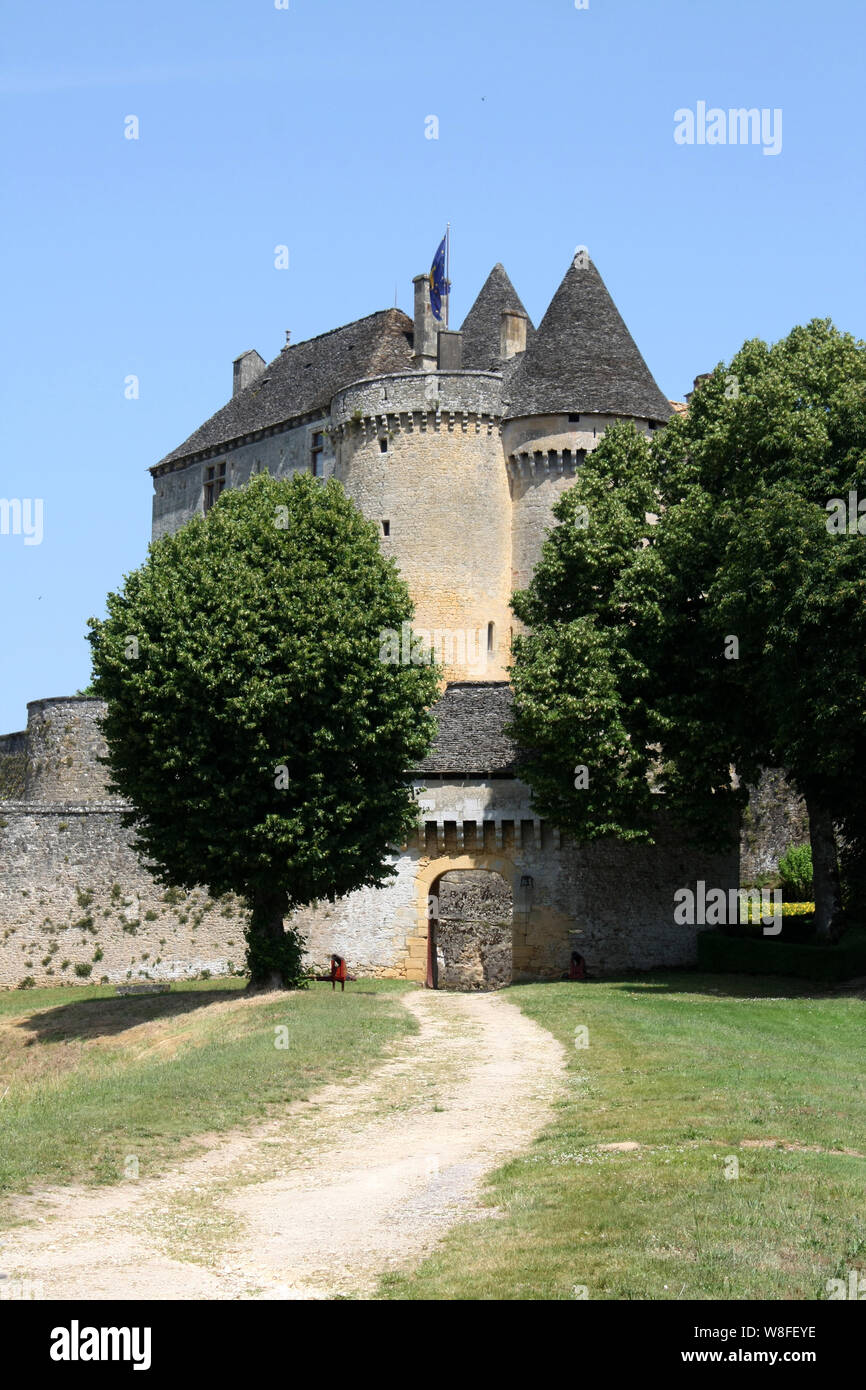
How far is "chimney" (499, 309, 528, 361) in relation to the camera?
60.7 metres

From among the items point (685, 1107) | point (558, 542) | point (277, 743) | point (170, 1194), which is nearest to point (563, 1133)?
point (685, 1107)

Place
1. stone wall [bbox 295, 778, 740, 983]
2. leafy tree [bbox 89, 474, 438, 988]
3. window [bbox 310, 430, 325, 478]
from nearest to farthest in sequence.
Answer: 1. leafy tree [bbox 89, 474, 438, 988]
2. stone wall [bbox 295, 778, 740, 983]
3. window [bbox 310, 430, 325, 478]

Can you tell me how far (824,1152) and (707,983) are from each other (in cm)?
2215

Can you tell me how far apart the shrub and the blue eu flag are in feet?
87.1

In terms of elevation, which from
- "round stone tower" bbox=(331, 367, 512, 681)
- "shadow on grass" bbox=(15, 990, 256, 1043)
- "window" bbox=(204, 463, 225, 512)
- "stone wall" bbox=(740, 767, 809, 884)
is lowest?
"shadow on grass" bbox=(15, 990, 256, 1043)

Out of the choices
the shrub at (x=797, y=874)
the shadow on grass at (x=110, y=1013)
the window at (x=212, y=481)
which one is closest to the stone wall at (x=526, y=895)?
the shrub at (x=797, y=874)

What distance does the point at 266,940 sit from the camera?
3484cm

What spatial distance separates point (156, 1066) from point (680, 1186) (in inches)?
563

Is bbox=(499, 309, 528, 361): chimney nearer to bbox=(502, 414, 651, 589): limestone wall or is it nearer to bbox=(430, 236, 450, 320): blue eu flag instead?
bbox=(430, 236, 450, 320): blue eu flag

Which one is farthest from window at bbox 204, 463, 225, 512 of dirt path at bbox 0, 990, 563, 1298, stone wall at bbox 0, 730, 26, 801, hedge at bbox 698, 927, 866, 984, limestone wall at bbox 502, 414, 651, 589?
dirt path at bbox 0, 990, 563, 1298

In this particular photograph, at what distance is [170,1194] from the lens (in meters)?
16.2

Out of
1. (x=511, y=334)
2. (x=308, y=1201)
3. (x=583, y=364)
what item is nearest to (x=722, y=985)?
(x=308, y=1201)

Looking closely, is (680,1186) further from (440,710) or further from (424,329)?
(424,329)

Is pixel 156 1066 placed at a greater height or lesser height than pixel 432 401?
lesser
